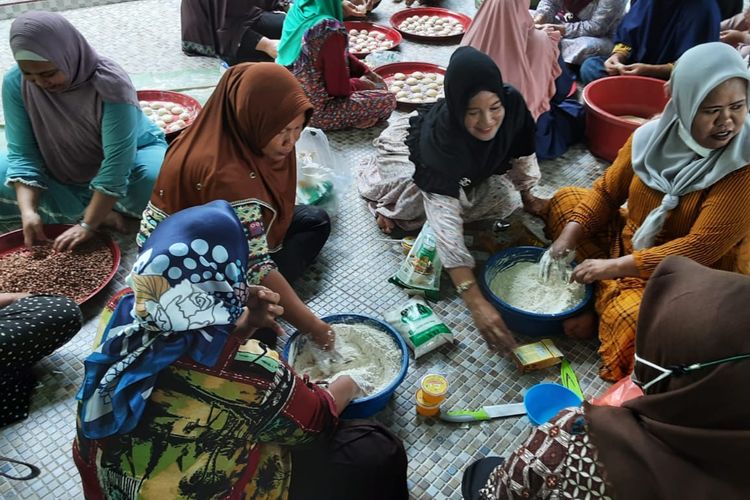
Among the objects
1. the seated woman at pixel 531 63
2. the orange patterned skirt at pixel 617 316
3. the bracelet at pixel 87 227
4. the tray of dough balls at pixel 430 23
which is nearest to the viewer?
the orange patterned skirt at pixel 617 316

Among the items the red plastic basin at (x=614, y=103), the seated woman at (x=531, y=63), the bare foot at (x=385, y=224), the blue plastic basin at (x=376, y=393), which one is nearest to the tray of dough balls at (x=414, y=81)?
the seated woman at (x=531, y=63)

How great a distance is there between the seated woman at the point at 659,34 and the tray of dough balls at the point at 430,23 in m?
1.30

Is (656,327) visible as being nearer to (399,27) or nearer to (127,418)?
(127,418)

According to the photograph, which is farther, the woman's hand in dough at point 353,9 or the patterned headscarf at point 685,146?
the woman's hand in dough at point 353,9

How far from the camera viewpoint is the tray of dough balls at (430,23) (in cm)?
411

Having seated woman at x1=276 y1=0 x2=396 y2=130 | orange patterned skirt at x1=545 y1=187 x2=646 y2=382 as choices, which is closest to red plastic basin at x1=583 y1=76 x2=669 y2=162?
orange patterned skirt at x1=545 y1=187 x2=646 y2=382

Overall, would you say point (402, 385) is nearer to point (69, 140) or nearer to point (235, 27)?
point (69, 140)

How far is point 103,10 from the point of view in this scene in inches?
175

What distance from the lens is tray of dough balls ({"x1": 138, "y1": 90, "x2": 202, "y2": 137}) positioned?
2797 millimetres

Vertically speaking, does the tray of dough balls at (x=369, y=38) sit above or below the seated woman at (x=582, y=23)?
below

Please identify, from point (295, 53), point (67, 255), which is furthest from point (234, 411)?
point (295, 53)

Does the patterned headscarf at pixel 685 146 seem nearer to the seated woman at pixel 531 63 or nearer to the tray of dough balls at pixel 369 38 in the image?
the seated woman at pixel 531 63

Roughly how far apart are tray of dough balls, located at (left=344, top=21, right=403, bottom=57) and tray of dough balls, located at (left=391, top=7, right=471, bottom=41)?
0.46 feet

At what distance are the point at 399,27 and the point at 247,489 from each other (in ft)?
12.5
